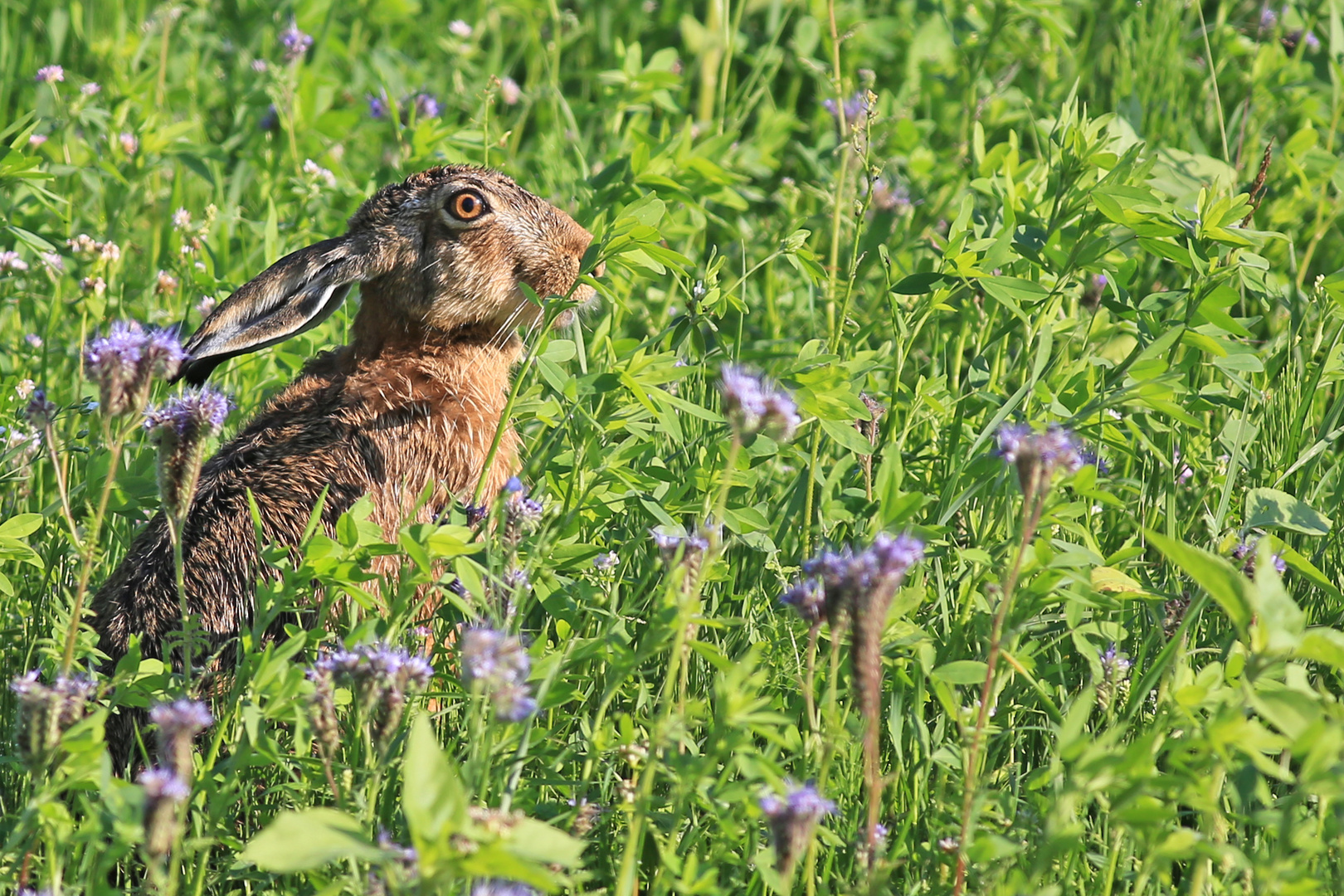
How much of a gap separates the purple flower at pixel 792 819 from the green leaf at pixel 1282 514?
1.64 metres

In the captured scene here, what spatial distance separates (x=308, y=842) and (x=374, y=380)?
2.46 metres

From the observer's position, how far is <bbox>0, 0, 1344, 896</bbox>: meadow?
2.42 m

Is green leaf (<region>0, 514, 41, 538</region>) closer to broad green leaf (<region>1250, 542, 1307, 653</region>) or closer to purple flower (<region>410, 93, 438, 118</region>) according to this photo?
purple flower (<region>410, 93, 438, 118</region>)

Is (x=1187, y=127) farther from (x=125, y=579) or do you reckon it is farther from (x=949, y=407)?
(x=125, y=579)

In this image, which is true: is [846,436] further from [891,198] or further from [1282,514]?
[891,198]

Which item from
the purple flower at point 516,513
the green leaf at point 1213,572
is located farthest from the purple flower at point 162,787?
the green leaf at point 1213,572

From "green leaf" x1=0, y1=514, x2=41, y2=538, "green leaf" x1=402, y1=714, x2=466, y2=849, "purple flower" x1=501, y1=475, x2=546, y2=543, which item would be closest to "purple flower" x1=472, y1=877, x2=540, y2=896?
"green leaf" x1=402, y1=714, x2=466, y2=849

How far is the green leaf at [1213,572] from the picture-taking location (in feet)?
7.43

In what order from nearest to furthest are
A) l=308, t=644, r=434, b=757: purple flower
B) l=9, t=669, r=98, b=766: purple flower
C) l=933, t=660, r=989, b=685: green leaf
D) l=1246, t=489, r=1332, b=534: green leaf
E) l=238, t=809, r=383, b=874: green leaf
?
1. l=238, t=809, r=383, b=874: green leaf
2. l=9, t=669, r=98, b=766: purple flower
3. l=308, t=644, r=434, b=757: purple flower
4. l=933, t=660, r=989, b=685: green leaf
5. l=1246, t=489, r=1332, b=534: green leaf

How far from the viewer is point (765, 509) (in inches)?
142

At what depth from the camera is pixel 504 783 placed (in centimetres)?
288

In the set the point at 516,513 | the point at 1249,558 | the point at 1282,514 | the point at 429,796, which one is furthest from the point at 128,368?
the point at 1282,514

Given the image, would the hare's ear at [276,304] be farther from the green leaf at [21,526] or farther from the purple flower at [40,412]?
the purple flower at [40,412]

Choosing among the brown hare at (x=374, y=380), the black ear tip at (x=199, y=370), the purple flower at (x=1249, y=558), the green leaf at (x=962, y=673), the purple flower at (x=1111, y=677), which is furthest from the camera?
the black ear tip at (x=199, y=370)
